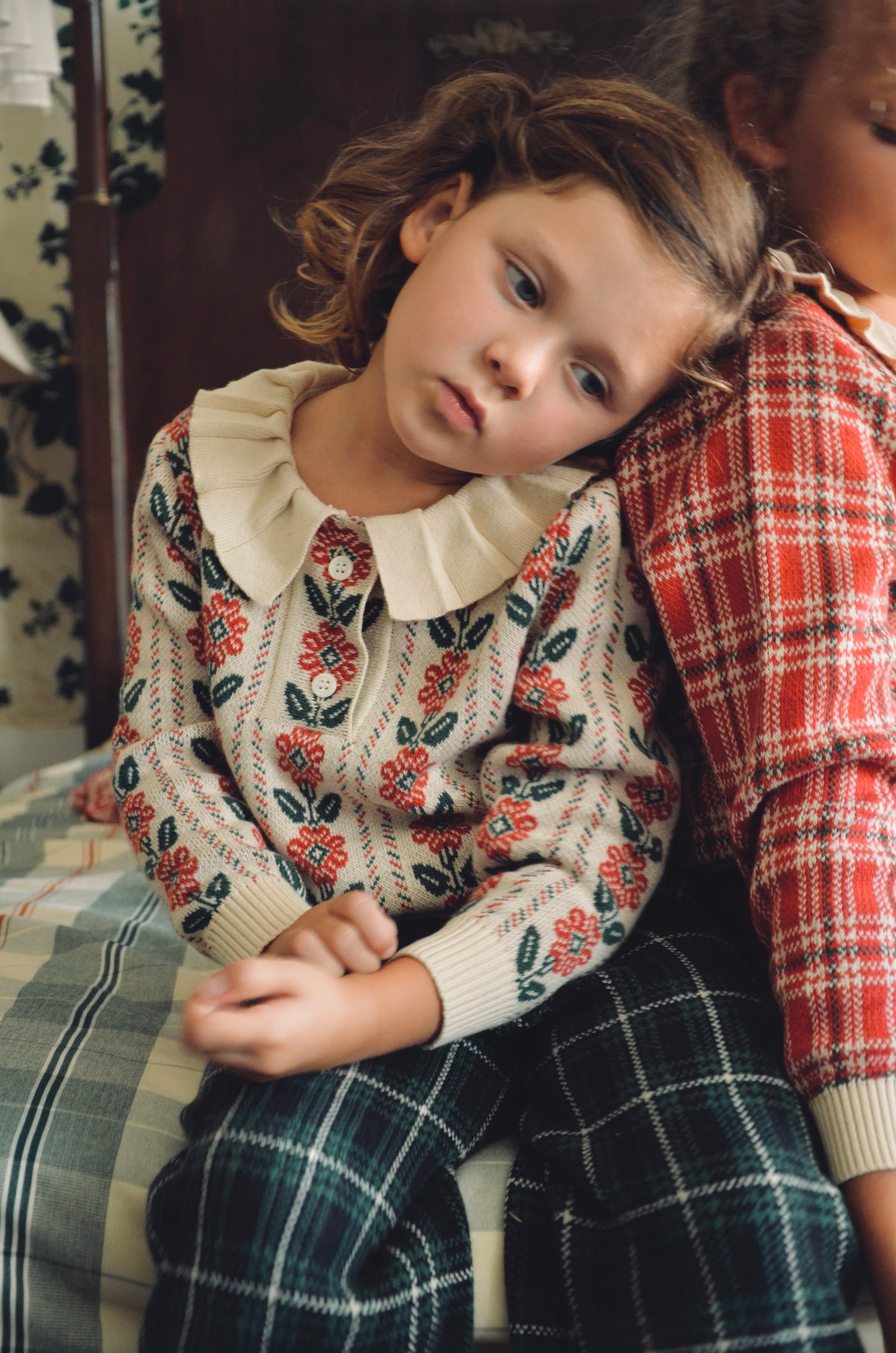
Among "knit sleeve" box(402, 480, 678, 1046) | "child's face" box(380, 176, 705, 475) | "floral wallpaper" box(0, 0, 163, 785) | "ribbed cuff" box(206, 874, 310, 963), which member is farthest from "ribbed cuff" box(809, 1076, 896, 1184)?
"floral wallpaper" box(0, 0, 163, 785)

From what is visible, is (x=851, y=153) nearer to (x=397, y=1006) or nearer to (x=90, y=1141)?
(x=397, y=1006)

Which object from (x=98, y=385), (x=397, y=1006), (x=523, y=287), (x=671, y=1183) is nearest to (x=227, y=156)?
(x=98, y=385)

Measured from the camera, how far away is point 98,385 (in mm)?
1510

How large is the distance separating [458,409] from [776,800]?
0.29 m

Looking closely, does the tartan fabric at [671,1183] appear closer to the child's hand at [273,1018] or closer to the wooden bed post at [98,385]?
the child's hand at [273,1018]

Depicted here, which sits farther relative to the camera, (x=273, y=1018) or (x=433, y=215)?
(x=433, y=215)

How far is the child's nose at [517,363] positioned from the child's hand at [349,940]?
0.31 meters

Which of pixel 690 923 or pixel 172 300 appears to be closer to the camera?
pixel 690 923

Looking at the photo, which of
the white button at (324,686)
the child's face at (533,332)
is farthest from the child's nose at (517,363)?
the white button at (324,686)

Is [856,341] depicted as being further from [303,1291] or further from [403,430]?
[303,1291]

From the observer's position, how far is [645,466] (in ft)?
2.32

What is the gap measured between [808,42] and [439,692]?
486 mm

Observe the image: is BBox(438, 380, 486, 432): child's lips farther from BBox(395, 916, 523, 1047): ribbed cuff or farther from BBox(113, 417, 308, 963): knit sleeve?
BBox(395, 916, 523, 1047): ribbed cuff

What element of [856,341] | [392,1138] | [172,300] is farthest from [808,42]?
[172,300]
